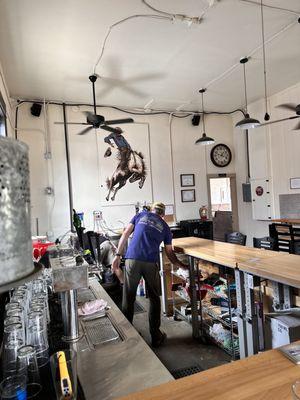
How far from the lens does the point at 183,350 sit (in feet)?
9.87

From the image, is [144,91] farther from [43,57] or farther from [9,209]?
[9,209]

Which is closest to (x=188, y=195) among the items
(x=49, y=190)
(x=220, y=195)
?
(x=220, y=195)

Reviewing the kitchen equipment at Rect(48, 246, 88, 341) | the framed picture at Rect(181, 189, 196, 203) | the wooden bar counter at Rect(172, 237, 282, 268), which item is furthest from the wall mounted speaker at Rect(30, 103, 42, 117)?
the kitchen equipment at Rect(48, 246, 88, 341)

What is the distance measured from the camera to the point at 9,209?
425 millimetres

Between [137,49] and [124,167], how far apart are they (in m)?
2.87

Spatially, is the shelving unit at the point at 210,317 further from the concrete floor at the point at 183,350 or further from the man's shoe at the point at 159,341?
the man's shoe at the point at 159,341

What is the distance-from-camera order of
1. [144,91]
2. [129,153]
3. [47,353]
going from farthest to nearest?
[129,153], [144,91], [47,353]

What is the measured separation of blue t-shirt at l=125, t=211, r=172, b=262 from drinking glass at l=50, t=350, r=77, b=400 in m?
2.14

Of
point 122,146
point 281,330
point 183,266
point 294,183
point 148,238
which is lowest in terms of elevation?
point 281,330

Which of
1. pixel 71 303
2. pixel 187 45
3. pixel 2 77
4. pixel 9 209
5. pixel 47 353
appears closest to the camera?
pixel 9 209

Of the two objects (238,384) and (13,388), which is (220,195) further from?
(13,388)

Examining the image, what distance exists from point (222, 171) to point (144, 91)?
2.99 metres

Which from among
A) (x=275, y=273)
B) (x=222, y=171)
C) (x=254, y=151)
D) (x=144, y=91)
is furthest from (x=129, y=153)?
(x=275, y=273)

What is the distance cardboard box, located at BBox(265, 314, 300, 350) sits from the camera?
5.68 feet
